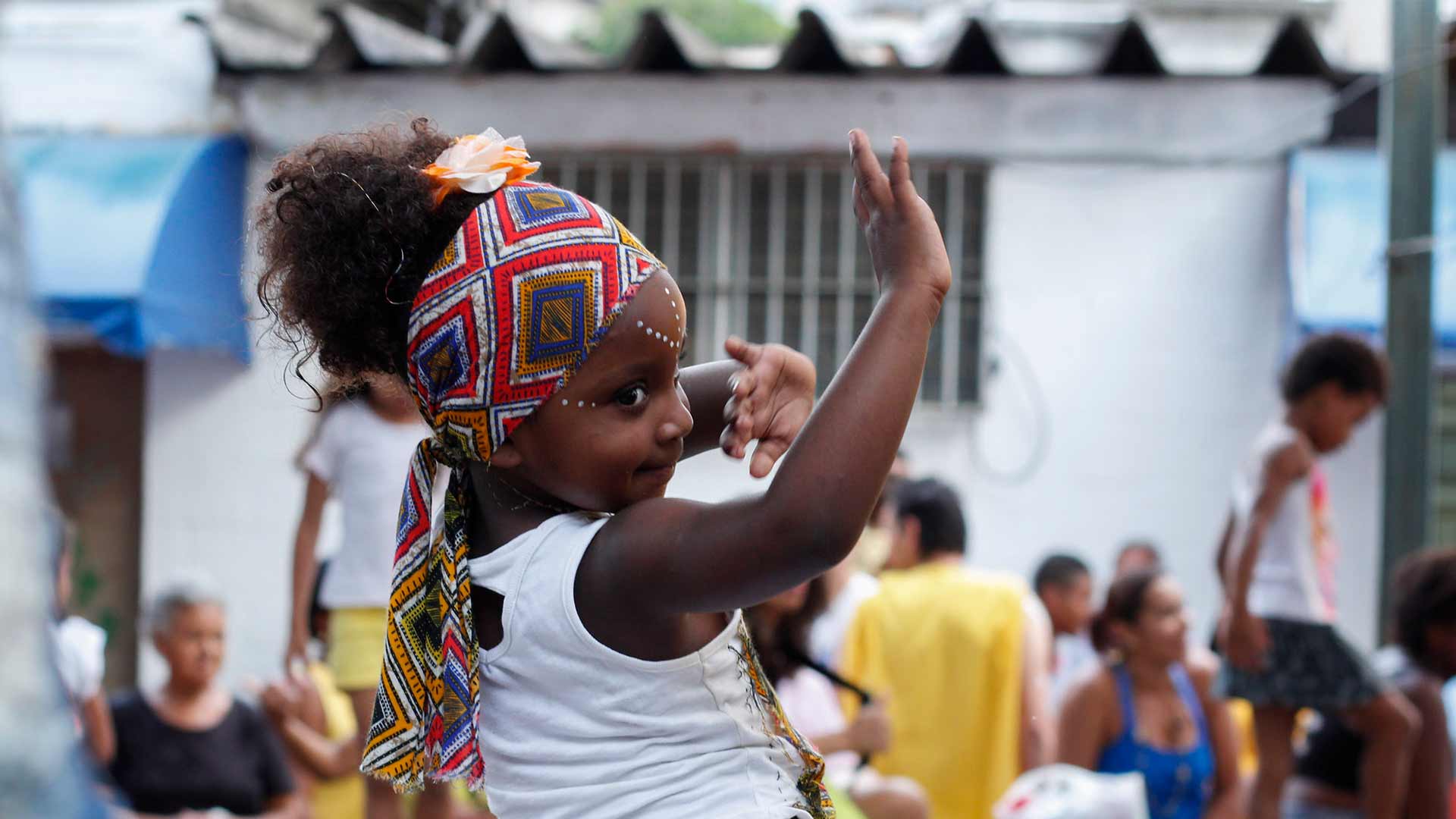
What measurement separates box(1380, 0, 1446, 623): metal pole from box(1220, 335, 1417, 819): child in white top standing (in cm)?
129

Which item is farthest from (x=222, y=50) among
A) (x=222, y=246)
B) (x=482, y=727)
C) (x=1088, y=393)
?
(x=482, y=727)

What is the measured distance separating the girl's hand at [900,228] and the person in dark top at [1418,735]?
3991 mm

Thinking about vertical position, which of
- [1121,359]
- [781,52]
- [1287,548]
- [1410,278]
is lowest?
[1287,548]

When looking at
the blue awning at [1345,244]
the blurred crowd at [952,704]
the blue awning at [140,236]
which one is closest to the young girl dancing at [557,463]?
the blurred crowd at [952,704]

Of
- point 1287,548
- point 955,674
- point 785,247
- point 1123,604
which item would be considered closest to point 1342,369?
point 1287,548

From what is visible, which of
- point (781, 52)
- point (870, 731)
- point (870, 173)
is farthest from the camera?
point (781, 52)

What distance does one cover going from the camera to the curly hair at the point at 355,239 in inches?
64.4

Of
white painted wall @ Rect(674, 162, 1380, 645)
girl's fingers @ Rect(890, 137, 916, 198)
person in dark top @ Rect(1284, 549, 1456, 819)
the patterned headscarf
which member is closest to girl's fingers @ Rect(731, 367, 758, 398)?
the patterned headscarf

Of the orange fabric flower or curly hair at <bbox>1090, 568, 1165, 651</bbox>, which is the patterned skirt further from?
the orange fabric flower

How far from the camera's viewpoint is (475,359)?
62.1 inches

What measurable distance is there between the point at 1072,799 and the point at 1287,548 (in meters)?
1.36

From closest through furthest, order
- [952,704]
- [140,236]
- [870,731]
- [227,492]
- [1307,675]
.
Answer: [870,731] → [1307,675] → [952,704] → [140,236] → [227,492]

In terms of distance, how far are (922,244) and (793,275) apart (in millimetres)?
7024

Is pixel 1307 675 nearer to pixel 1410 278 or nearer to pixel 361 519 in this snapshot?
pixel 1410 278
